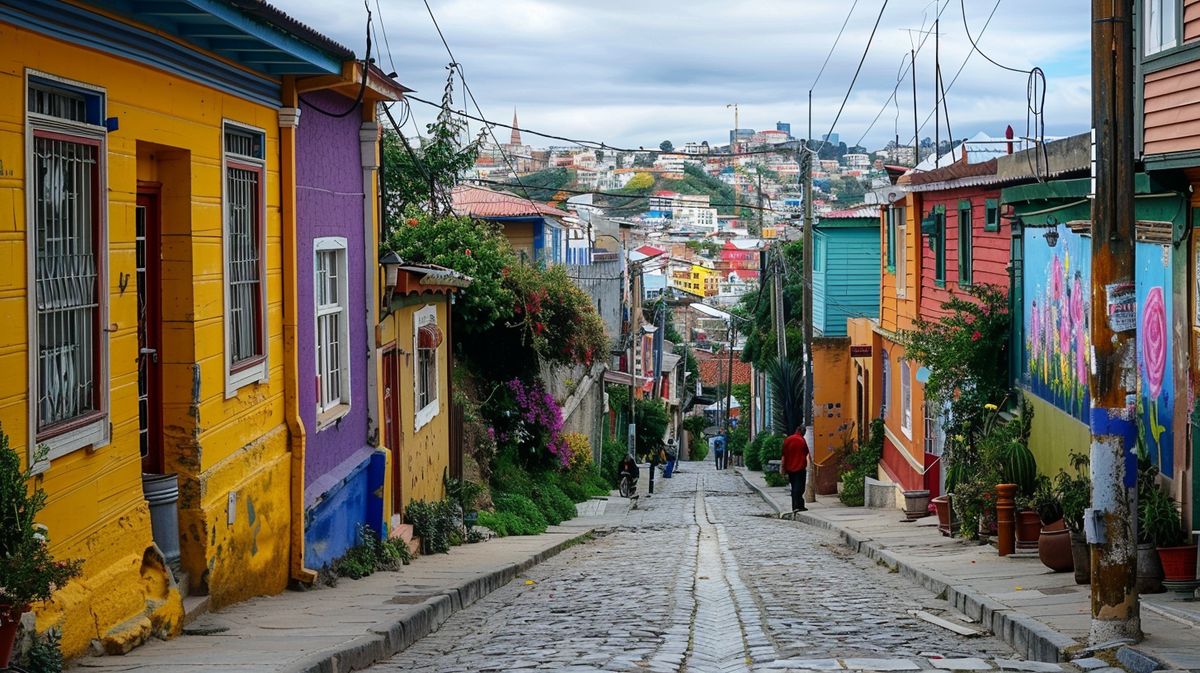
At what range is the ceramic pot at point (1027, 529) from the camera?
1300 cm

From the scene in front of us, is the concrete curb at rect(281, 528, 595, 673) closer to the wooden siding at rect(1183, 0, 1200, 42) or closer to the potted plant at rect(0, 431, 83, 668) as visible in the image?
the potted plant at rect(0, 431, 83, 668)

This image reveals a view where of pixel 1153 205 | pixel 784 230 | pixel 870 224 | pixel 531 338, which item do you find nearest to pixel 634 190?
pixel 784 230

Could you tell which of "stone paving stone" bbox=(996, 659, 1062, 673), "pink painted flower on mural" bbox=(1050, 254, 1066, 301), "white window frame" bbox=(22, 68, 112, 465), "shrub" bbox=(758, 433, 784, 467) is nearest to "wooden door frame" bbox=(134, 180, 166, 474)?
"white window frame" bbox=(22, 68, 112, 465)

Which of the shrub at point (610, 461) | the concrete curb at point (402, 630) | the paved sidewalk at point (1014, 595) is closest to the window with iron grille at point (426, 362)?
the concrete curb at point (402, 630)

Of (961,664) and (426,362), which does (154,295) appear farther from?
(426,362)

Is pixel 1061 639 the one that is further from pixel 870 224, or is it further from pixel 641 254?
pixel 641 254

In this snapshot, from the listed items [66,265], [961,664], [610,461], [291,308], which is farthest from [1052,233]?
[610,461]

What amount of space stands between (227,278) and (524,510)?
12.1 meters

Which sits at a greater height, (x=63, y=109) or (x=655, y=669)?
(x=63, y=109)

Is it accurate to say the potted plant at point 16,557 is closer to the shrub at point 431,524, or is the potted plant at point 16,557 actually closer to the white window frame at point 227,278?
the white window frame at point 227,278

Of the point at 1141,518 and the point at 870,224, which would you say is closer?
the point at 1141,518

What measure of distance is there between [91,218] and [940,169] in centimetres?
1507

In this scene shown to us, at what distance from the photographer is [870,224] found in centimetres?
3188

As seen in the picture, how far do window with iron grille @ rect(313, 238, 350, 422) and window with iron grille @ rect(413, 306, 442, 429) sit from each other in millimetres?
3154
